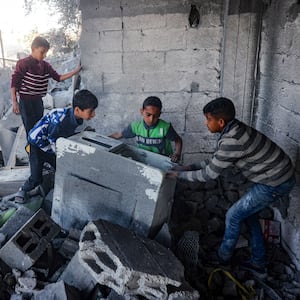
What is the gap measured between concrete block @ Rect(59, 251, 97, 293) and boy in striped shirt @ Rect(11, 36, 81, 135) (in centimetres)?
236

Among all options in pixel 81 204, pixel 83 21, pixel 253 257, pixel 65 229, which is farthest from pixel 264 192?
pixel 83 21

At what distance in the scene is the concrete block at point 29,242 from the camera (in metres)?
2.95

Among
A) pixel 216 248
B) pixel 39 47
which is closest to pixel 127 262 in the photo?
pixel 216 248

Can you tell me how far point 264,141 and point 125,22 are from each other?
246cm

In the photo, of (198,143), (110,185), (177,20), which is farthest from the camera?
(198,143)

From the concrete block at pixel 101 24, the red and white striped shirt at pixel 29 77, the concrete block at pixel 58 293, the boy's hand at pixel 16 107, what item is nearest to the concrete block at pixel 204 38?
the concrete block at pixel 101 24

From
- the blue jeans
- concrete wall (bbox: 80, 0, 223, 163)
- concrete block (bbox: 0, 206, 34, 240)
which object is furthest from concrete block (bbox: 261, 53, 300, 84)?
concrete block (bbox: 0, 206, 34, 240)

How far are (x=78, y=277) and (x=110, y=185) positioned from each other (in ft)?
2.60

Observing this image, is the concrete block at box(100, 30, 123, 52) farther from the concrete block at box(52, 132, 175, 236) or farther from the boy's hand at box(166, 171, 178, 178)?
the boy's hand at box(166, 171, 178, 178)

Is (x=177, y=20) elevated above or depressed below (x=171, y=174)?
above

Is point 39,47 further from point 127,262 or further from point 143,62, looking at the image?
point 127,262

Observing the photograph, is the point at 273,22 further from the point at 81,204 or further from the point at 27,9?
the point at 27,9

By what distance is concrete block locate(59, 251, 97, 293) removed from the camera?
2.77 metres

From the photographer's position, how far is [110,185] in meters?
3.11
